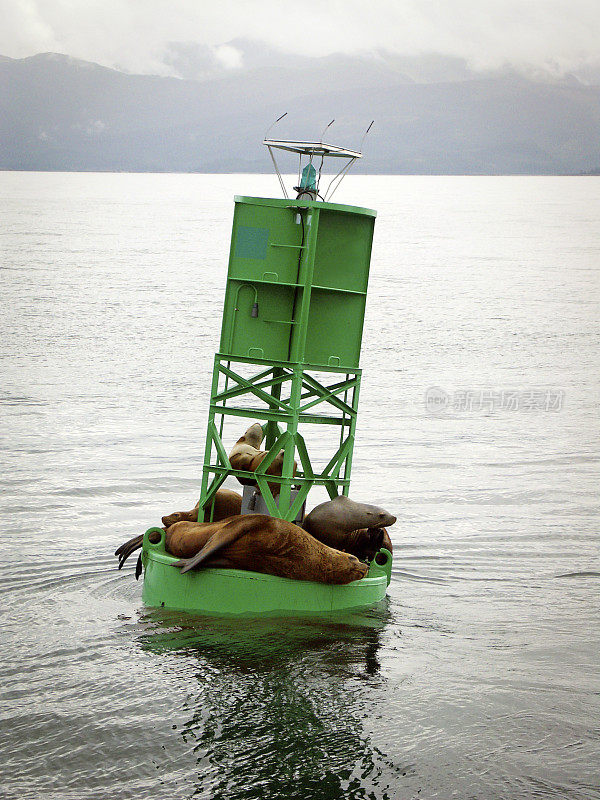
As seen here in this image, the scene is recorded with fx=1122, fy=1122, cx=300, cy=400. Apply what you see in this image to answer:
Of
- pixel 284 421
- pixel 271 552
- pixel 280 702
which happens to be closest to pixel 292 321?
pixel 284 421

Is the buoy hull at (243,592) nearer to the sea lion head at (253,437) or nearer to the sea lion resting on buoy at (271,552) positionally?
the sea lion resting on buoy at (271,552)

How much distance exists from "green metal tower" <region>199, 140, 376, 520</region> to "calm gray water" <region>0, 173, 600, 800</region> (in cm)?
242

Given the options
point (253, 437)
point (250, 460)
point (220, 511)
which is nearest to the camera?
point (250, 460)

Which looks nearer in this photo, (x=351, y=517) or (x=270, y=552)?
(x=270, y=552)

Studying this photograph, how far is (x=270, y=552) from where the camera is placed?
1502cm

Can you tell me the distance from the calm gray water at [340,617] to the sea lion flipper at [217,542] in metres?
0.92

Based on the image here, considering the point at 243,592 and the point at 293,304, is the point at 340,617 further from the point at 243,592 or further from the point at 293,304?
the point at 293,304

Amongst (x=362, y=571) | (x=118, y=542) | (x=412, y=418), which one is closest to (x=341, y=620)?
(x=362, y=571)

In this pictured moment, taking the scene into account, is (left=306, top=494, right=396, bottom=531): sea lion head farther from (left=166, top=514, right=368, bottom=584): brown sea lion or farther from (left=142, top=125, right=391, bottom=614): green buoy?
(left=166, top=514, right=368, bottom=584): brown sea lion

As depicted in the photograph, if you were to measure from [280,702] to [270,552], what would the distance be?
91.4 inches

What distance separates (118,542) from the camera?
69.7 ft

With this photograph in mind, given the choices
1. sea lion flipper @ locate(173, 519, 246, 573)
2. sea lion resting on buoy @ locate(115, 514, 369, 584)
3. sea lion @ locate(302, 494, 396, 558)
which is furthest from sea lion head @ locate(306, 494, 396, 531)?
sea lion flipper @ locate(173, 519, 246, 573)

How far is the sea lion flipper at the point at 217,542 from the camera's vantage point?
14938 millimetres

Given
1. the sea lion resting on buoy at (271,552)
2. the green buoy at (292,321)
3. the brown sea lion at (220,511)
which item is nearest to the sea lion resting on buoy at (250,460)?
the green buoy at (292,321)
